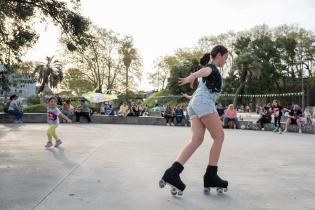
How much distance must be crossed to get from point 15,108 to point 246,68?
48619 mm

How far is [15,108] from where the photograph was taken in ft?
64.8

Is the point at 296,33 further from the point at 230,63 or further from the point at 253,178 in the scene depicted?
the point at 253,178

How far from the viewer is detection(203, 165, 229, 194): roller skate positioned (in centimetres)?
438

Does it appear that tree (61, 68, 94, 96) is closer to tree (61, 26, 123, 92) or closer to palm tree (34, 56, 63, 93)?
tree (61, 26, 123, 92)

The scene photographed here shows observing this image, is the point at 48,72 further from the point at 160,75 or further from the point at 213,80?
the point at 213,80

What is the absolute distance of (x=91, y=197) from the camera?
403 cm

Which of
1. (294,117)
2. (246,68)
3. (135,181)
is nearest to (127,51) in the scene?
(246,68)

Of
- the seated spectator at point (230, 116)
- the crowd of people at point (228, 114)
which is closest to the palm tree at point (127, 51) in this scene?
the crowd of people at point (228, 114)

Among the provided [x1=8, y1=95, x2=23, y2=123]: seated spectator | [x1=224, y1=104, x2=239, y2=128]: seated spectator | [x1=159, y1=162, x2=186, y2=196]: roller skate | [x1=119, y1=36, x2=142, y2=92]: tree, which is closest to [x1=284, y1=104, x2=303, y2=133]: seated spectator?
[x1=224, y1=104, x2=239, y2=128]: seated spectator

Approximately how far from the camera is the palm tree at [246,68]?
6088 centimetres

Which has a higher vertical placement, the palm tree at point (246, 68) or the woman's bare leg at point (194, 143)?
the palm tree at point (246, 68)

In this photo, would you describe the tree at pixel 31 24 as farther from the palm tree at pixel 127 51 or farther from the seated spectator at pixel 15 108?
the palm tree at pixel 127 51

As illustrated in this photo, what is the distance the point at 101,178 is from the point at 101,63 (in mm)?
51666

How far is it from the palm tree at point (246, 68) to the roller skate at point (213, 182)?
184ft
